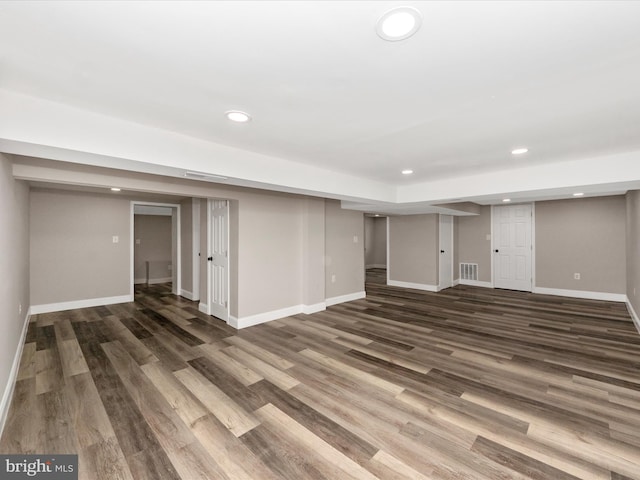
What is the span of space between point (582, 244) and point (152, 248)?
10.6 metres

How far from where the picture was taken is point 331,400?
2.44m

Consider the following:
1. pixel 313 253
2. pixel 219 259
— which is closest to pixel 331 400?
pixel 313 253

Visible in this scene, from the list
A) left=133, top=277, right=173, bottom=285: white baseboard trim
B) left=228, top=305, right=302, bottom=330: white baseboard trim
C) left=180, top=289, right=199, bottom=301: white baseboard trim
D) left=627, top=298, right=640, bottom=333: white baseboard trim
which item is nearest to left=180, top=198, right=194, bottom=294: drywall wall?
left=180, top=289, right=199, bottom=301: white baseboard trim

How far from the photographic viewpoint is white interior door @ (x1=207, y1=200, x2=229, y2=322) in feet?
15.0

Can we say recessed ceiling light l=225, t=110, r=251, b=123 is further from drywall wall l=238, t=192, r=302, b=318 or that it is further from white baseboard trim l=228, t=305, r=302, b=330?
white baseboard trim l=228, t=305, r=302, b=330

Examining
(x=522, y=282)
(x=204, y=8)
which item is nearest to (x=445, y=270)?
(x=522, y=282)

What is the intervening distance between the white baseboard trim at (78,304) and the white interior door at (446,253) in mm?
7151

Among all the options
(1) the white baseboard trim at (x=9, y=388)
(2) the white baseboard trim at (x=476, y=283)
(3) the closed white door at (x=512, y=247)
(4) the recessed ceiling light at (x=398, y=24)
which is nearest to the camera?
(4) the recessed ceiling light at (x=398, y=24)

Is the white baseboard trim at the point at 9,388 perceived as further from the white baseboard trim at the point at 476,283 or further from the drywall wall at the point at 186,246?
the white baseboard trim at the point at 476,283

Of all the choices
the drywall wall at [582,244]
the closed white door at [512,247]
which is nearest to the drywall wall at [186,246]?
the closed white door at [512,247]

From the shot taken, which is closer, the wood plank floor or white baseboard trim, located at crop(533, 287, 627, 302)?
the wood plank floor

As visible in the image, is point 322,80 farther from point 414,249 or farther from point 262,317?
point 414,249

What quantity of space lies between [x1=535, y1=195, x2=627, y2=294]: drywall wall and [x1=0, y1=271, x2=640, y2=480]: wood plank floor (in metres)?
2.07

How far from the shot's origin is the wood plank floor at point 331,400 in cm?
178
